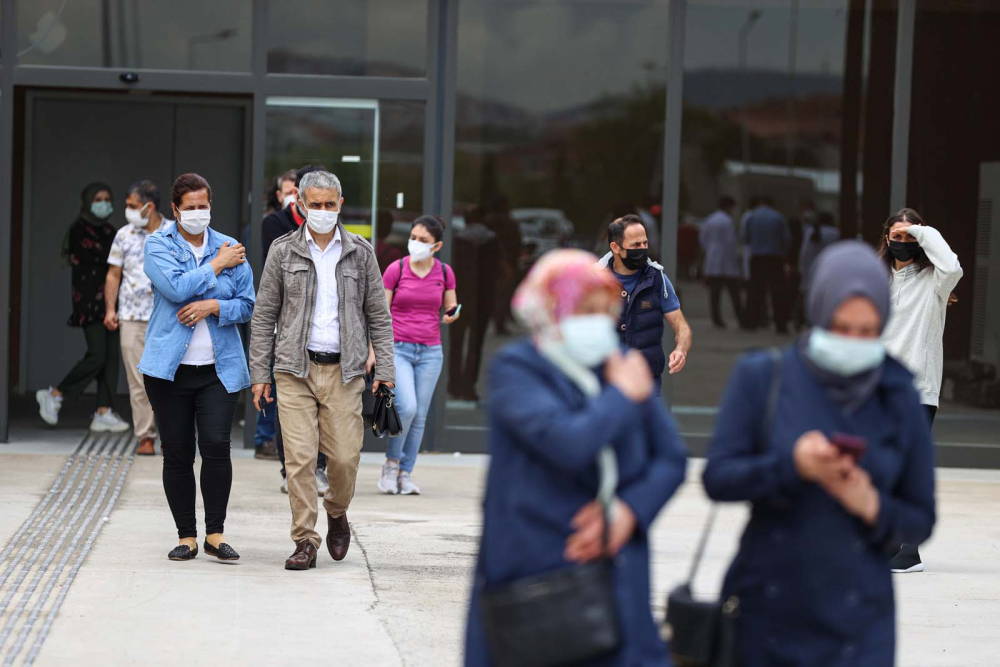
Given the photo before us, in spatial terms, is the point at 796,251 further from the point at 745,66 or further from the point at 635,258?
the point at 635,258

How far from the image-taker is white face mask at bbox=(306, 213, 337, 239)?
6734 mm

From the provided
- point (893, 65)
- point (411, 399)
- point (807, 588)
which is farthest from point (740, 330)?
point (807, 588)

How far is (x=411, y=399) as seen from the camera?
8.93 metres

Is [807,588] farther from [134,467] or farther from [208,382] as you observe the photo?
[134,467]

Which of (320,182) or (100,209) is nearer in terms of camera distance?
(320,182)

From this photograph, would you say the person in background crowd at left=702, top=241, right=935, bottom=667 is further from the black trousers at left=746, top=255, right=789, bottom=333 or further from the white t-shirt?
the black trousers at left=746, top=255, right=789, bottom=333

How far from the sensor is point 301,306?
674cm

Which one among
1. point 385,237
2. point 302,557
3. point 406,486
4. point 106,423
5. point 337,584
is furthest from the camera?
point 106,423

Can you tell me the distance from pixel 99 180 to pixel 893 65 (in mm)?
7326

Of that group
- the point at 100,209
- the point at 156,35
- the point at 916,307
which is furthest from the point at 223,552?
the point at 156,35

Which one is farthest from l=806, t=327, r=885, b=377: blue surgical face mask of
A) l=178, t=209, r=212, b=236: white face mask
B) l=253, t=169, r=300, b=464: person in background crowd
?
l=253, t=169, r=300, b=464: person in background crowd

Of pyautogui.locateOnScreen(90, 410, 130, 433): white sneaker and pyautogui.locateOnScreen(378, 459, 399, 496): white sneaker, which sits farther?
pyautogui.locateOnScreen(90, 410, 130, 433): white sneaker

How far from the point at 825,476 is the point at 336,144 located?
7958 millimetres

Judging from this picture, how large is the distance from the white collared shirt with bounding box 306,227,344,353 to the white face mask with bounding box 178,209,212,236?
0.54 m
